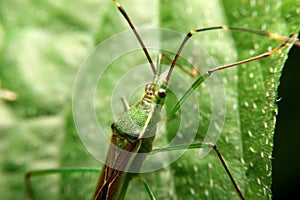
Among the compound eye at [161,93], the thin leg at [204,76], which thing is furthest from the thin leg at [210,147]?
the compound eye at [161,93]

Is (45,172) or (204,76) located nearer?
(204,76)

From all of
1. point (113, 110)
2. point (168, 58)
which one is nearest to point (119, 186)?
point (113, 110)

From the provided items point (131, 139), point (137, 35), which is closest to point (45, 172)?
point (131, 139)

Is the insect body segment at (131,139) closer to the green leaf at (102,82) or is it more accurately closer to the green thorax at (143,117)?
the green thorax at (143,117)

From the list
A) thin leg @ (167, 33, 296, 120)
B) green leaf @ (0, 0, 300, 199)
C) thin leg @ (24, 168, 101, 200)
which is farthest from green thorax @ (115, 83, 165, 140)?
thin leg @ (24, 168, 101, 200)

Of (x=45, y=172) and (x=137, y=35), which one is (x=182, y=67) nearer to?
(x=137, y=35)

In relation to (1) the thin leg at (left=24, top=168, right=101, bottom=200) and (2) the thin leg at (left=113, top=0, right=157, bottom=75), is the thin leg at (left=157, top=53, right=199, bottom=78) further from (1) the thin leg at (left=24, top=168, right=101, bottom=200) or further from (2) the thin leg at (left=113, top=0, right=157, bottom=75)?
(1) the thin leg at (left=24, top=168, right=101, bottom=200)

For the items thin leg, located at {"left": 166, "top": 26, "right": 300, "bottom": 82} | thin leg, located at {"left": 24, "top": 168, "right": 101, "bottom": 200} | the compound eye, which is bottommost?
thin leg, located at {"left": 24, "top": 168, "right": 101, "bottom": 200}

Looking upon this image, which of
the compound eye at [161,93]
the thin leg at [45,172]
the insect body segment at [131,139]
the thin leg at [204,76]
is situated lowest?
the thin leg at [45,172]
